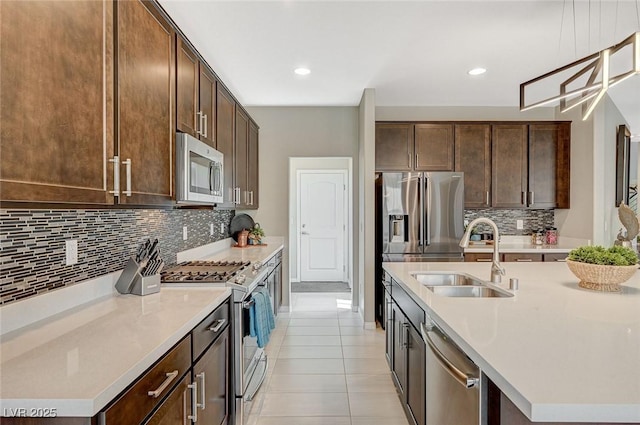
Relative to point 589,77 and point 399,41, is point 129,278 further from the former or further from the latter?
point 589,77

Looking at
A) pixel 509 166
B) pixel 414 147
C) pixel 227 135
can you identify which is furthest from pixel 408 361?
pixel 509 166

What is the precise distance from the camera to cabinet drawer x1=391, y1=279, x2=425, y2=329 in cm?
187

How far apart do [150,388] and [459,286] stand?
1.64 m

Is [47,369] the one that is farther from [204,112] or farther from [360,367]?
[360,367]

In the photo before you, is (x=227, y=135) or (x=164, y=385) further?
(x=227, y=135)

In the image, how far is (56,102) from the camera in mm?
1142

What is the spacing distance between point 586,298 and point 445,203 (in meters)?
2.45

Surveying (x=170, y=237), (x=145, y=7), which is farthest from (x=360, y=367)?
(x=145, y=7)

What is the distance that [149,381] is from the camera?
3.83ft

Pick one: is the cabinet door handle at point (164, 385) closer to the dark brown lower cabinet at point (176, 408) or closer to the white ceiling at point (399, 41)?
the dark brown lower cabinet at point (176, 408)

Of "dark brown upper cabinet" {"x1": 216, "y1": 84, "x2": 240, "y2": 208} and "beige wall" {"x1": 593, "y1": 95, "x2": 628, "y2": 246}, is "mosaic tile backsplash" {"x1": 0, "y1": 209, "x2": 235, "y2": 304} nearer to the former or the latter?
"dark brown upper cabinet" {"x1": 216, "y1": 84, "x2": 240, "y2": 208}

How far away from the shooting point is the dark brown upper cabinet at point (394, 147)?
14.8 feet

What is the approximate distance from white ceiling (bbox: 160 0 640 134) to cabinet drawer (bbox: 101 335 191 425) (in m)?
2.17

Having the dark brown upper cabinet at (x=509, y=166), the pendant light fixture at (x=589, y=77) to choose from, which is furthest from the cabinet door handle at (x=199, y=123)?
the dark brown upper cabinet at (x=509, y=166)
